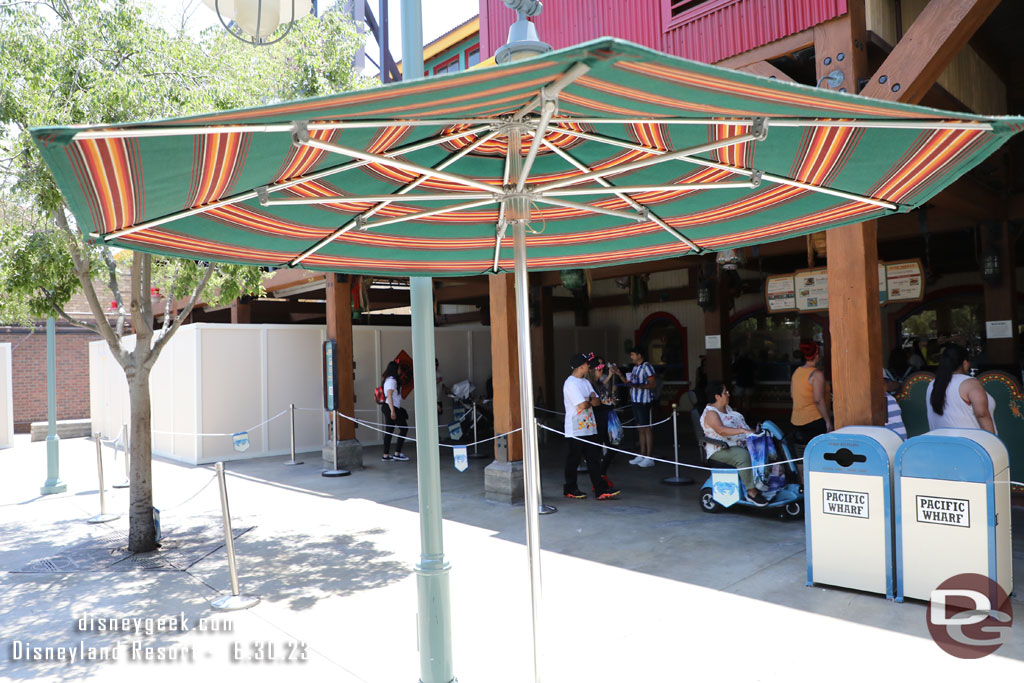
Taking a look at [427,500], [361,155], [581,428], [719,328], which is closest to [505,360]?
[581,428]

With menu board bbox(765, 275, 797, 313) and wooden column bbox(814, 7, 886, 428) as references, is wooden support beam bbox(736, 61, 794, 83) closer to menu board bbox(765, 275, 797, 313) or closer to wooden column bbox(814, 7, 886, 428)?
wooden column bbox(814, 7, 886, 428)

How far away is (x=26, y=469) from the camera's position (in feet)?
41.0

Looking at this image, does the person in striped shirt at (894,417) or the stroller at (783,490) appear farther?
the stroller at (783,490)

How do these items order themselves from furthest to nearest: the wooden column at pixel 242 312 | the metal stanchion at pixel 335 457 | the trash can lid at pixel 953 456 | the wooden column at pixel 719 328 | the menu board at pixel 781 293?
the wooden column at pixel 242 312
the wooden column at pixel 719 328
the menu board at pixel 781 293
the metal stanchion at pixel 335 457
the trash can lid at pixel 953 456

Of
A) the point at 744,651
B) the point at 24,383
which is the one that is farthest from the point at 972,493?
the point at 24,383

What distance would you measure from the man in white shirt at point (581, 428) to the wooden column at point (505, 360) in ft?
2.19

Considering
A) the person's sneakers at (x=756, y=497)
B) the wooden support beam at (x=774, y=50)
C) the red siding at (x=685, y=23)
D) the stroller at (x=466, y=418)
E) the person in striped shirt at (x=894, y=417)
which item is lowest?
the person's sneakers at (x=756, y=497)

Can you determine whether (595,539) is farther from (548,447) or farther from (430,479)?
(548,447)

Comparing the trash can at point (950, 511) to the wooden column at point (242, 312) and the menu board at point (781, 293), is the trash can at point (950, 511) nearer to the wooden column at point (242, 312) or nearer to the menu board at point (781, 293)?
the menu board at point (781, 293)

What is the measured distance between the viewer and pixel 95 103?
5.84 meters

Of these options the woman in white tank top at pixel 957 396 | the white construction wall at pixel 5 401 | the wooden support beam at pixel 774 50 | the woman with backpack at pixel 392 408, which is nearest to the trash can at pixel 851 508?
the woman in white tank top at pixel 957 396

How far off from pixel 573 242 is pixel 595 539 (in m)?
3.35

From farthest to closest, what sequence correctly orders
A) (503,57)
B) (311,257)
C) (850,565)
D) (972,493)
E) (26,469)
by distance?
(26,469)
(850,565)
(972,493)
(311,257)
(503,57)

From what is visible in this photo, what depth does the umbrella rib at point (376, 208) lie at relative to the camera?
2733mm
